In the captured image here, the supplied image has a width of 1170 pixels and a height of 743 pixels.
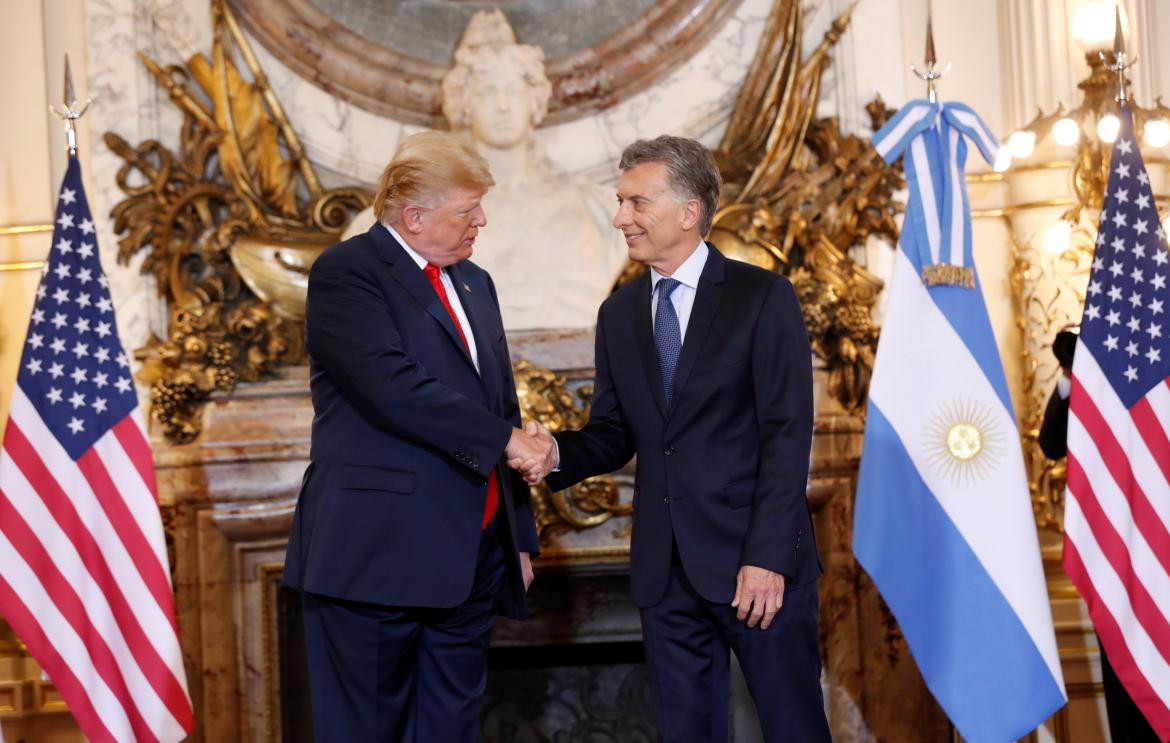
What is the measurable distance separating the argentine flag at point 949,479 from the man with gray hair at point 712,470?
2.95ft

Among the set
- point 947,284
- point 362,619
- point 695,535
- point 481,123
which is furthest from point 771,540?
point 481,123

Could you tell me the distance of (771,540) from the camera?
2.91 m

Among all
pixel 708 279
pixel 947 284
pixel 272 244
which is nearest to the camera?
pixel 708 279

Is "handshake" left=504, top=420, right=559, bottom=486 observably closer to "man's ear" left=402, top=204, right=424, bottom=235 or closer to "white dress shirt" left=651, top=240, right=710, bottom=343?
"white dress shirt" left=651, top=240, right=710, bottom=343

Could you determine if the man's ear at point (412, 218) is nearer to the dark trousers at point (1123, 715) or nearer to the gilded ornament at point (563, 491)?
the gilded ornament at point (563, 491)

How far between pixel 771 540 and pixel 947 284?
1363 millimetres

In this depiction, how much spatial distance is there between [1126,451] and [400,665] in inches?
89.0

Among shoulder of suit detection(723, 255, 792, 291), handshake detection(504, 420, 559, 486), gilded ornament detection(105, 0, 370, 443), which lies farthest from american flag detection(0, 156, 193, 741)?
shoulder of suit detection(723, 255, 792, 291)

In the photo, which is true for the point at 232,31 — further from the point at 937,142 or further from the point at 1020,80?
the point at 1020,80

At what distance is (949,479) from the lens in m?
3.88

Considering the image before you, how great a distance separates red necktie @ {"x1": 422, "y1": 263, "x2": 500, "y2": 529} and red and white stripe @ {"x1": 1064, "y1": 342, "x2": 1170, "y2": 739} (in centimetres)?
181

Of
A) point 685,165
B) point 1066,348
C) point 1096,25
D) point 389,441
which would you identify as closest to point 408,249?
point 389,441

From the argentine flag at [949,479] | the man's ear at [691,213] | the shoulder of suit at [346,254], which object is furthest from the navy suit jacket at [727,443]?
the argentine flag at [949,479]

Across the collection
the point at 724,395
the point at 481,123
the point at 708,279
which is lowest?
the point at 724,395
